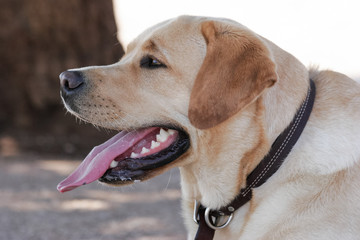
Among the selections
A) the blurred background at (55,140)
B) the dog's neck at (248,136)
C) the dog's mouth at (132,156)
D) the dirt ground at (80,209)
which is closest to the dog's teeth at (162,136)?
the dog's mouth at (132,156)

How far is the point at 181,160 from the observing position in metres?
3.19

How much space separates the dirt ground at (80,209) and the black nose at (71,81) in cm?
226

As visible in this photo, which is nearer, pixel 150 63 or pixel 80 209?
pixel 150 63

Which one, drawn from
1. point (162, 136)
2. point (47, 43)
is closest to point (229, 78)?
point (162, 136)

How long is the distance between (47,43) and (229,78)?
5676 millimetres

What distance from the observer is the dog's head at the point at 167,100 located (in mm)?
2977

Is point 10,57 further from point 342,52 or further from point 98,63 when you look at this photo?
point 342,52

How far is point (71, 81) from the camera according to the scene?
3252 millimetres

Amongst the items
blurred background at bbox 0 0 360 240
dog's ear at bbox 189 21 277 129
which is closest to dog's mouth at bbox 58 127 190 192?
dog's ear at bbox 189 21 277 129

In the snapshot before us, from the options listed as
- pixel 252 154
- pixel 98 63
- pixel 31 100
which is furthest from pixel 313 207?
pixel 31 100

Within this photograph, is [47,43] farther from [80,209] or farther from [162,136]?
[162,136]

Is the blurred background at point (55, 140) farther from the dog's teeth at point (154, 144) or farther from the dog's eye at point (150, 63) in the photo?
the dog's teeth at point (154, 144)

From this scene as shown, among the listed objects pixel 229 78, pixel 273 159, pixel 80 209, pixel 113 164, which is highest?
pixel 229 78

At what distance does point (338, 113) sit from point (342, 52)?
42.0 ft
